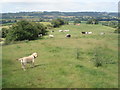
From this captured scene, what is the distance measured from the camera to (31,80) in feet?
37.4

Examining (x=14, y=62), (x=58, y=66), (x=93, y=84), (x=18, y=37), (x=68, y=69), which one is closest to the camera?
(x=93, y=84)

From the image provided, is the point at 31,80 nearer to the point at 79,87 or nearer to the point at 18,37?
the point at 79,87

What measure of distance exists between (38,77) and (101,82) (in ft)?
14.4

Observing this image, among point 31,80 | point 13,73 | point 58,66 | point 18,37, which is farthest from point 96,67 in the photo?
point 18,37

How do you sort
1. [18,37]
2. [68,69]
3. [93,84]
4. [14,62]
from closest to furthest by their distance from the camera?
[93,84], [68,69], [14,62], [18,37]

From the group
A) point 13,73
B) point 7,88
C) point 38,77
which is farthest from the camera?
point 13,73

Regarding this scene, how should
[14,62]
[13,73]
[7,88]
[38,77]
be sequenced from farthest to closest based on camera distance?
[14,62]
[13,73]
[38,77]
[7,88]

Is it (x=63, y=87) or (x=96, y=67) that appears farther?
(x=96, y=67)

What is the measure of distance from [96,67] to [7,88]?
7.84m

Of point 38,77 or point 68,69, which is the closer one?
point 38,77

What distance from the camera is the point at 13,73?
1304 cm

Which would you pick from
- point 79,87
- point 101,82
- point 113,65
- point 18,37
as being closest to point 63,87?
point 79,87

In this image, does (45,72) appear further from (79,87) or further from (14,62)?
(14,62)

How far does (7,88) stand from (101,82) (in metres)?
A: 5.99
